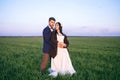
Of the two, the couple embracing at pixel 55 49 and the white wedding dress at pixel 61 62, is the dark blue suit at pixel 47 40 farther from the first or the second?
the white wedding dress at pixel 61 62

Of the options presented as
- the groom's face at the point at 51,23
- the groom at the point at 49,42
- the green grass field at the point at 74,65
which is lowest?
the green grass field at the point at 74,65

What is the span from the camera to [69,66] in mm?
8812

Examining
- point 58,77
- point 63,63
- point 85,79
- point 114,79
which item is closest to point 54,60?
point 63,63

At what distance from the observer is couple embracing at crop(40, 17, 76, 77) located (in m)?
8.14

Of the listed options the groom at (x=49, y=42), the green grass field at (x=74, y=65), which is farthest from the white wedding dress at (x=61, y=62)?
the green grass field at (x=74, y=65)

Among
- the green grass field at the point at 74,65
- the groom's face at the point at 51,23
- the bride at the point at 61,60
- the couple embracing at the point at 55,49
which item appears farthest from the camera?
the bride at the point at 61,60

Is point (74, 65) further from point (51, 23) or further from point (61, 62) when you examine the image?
point (51, 23)

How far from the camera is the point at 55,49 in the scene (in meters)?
8.42

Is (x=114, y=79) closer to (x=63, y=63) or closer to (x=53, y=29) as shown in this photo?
(x=63, y=63)

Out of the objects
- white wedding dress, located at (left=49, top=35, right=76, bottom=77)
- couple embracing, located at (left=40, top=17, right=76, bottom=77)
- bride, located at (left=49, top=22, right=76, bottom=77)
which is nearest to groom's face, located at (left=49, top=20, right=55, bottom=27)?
couple embracing, located at (left=40, top=17, right=76, bottom=77)

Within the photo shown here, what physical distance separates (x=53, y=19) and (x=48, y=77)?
2.18 metres

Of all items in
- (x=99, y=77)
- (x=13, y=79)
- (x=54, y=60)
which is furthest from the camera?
(x=54, y=60)

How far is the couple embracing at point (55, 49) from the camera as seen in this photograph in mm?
8141

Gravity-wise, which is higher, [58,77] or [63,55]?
[63,55]
